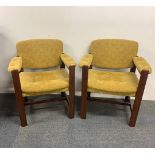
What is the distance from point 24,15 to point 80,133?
1373 mm

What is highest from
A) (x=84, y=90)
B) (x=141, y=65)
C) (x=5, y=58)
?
(x=141, y=65)

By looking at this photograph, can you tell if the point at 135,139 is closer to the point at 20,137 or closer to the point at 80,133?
the point at 80,133

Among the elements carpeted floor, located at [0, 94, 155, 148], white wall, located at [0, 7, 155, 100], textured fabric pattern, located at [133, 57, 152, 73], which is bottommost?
carpeted floor, located at [0, 94, 155, 148]

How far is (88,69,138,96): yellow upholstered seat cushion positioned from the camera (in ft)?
5.83

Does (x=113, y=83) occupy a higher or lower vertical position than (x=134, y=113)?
higher

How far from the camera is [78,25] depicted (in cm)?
212

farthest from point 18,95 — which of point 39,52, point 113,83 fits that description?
point 113,83

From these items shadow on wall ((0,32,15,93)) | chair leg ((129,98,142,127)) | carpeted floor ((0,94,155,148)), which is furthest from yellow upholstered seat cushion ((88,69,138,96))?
shadow on wall ((0,32,15,93))

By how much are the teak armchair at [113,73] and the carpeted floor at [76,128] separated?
136 mm

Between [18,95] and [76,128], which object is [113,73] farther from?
[18,95]

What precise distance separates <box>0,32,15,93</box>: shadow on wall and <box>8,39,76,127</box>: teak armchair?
27cm

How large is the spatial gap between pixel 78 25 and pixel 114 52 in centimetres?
49

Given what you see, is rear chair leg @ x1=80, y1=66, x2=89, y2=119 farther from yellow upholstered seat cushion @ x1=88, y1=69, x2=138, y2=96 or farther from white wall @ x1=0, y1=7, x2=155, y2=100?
white wall @ x1=0, y1=7, x2=155, y2=100
